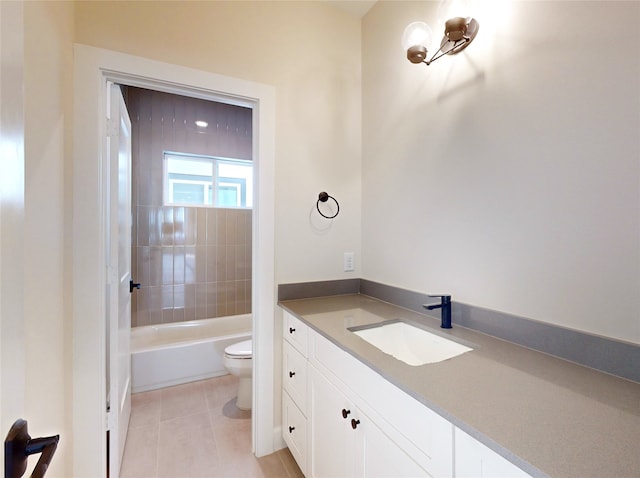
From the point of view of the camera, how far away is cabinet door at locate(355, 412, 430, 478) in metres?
0.84

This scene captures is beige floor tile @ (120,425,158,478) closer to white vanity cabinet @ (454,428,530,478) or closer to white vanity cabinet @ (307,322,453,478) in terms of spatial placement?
white vanity cabinet @ (307,322,453,478)

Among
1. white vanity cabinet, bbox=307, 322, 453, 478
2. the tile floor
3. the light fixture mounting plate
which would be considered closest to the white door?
the tile floor

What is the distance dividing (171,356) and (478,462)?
2.43 meters

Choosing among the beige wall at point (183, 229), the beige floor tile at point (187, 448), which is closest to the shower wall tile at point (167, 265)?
the beige wall at point (183, 229)

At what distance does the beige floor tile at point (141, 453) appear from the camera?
1583 mm

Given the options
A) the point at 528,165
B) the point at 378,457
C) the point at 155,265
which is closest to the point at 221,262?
the point at 155,265

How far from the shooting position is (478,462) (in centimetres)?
65

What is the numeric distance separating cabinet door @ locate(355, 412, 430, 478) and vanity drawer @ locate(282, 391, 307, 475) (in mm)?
487

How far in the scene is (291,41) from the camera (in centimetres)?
179

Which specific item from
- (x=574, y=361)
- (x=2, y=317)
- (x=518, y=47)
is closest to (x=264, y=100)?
(x=518, y=47)

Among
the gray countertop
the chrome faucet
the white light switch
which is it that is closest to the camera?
the gray countertop

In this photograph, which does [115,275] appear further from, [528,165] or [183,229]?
[528,165]

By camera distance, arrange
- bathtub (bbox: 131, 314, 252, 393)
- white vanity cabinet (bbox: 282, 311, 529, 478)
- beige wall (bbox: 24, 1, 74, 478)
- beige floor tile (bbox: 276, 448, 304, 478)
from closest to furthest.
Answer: white vanity cabinet (bbox: 282, 311, 529, 478)
beige wall (bbox: 24, 1, 74, 478)
beige floor tile (bbox: 276, 448, 304, 478)
bathtub (bbox: 131, 314, 252, 393)

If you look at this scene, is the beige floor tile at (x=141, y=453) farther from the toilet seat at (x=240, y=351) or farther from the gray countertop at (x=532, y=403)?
the gray countertop at (x=532, y=403)
